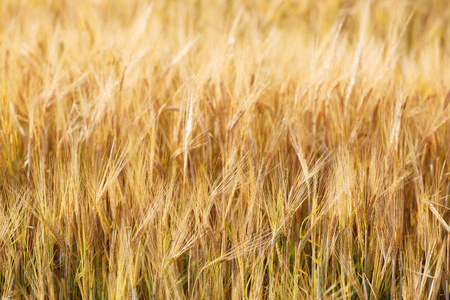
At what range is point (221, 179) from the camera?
45.0 inches

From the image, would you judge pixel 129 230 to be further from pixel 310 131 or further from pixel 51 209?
pixel 310 131

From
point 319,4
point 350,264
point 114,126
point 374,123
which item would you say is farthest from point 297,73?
point 319,4

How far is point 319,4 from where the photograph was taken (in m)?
2.82

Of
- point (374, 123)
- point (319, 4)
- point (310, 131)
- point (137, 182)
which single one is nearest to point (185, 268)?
point (137, 182)

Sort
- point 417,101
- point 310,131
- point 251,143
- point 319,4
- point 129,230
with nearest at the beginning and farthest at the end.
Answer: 1. point 129,230
2. point 251,143
3. point 310,131
4. point 417,101
5. point 319,4

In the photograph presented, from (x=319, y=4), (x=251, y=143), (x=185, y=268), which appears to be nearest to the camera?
(x=185, y=268)

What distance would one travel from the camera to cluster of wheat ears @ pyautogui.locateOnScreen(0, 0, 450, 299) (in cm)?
91

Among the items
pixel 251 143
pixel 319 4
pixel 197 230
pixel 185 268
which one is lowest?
pixel 185 268

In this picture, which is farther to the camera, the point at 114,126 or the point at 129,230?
the point at 114,126

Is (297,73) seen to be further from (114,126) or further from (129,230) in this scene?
(129,230)

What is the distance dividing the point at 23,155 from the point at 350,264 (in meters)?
0.92

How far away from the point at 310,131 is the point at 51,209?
0.73 metres

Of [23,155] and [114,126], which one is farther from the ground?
[114,126]

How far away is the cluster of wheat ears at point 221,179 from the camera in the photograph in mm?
913
